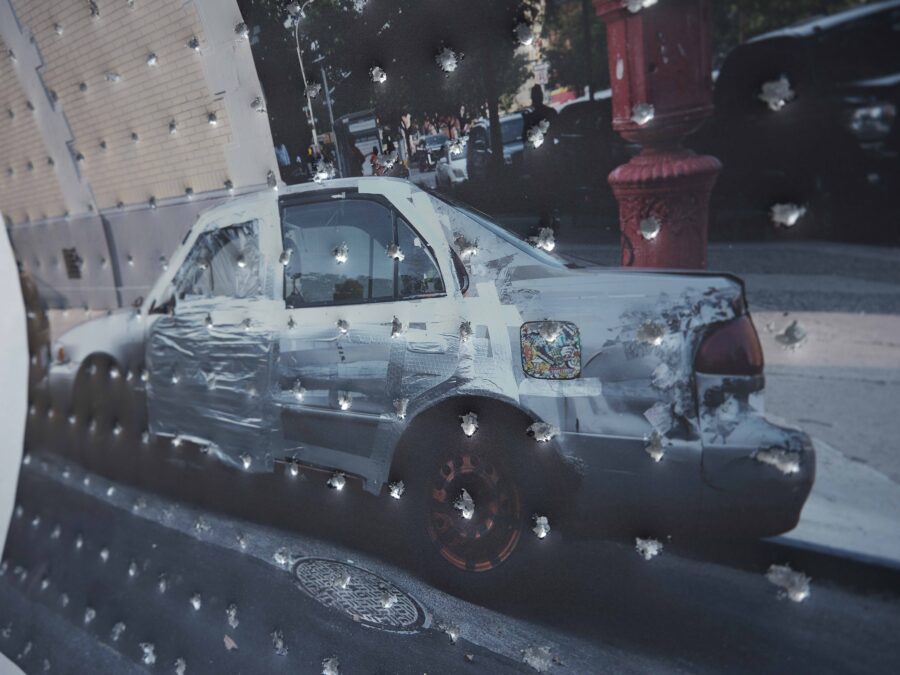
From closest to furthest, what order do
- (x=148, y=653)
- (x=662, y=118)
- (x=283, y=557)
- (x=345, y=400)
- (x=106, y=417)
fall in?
(x=662, y=118), (x=345, y=400), (x=283, y=557), (x=148, y=653), (x=106, y=417)

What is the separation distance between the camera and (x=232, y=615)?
58.7 inches

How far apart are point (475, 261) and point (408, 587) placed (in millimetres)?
757

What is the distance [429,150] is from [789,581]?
98 cm

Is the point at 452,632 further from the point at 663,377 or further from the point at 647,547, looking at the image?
the point at 663,377

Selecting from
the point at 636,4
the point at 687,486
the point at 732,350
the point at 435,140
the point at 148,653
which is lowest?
the point at 148,653

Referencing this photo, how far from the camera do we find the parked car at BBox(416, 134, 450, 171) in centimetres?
108

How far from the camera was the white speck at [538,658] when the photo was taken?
3.78 feet

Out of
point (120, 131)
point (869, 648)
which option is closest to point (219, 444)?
point (120, 131)

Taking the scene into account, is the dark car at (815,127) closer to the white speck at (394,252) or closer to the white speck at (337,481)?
the white speck at (394,252)

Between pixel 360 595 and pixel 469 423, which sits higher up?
pixel 469 423

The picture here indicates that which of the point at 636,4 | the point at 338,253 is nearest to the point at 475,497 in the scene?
the point at 338,253

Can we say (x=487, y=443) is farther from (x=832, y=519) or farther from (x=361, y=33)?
(x=361, y=33)

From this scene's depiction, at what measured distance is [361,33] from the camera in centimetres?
109

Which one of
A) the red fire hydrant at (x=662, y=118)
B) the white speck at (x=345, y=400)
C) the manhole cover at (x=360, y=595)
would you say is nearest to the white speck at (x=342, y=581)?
the manhole cover at (x=360, y=595)
